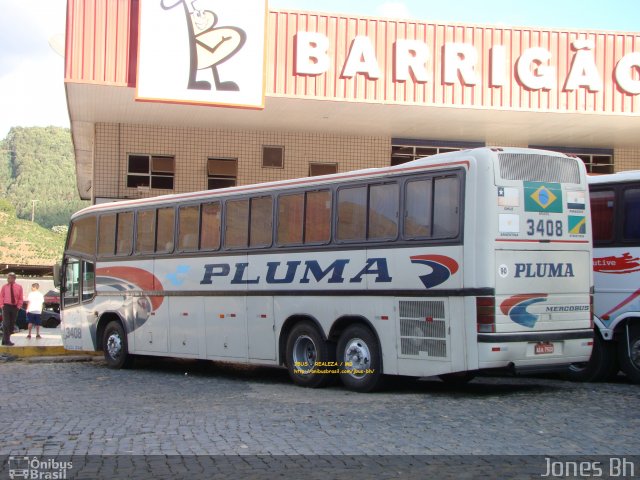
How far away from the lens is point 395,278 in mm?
12469

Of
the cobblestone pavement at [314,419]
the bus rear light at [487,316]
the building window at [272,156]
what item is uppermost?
the building window at [272,156]

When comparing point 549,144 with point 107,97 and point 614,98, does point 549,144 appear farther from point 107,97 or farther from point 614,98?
point 107,97

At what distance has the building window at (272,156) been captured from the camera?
932 inches

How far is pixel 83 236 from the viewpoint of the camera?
62.4ft

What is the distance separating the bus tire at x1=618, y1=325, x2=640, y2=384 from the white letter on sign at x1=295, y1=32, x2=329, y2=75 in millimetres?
9135

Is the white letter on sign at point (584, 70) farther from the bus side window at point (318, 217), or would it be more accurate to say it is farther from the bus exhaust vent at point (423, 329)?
Answer: the bus exhaust vent at point (423, 329)

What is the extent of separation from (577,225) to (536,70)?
907 centimetres

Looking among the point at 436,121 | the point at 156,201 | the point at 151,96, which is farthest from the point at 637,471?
the point at 436,121

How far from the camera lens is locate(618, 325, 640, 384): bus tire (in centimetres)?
1350

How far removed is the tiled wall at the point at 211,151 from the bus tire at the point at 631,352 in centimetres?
1111

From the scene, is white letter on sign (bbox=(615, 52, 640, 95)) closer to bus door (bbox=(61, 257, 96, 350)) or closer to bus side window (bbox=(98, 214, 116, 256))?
bus side window (bbox=(98, 214, 116, 256))

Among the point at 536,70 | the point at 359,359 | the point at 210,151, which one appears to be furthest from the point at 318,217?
the point at 210,151

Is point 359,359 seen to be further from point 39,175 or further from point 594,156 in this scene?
point 39,175

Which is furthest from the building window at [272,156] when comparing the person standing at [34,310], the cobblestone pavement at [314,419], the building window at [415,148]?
the cobblestone pavement at [314,419]
